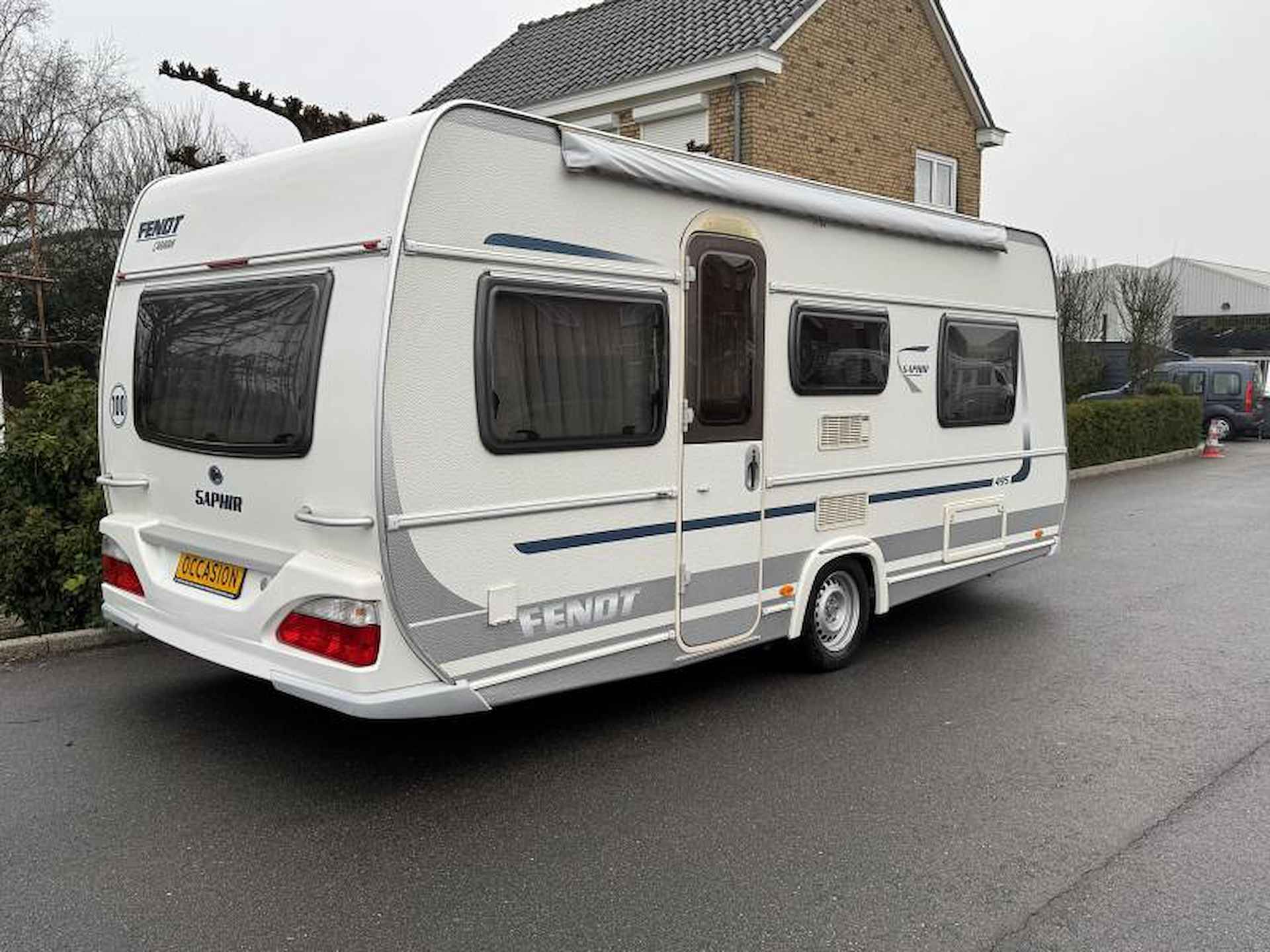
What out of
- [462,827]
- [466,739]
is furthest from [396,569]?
[466,739]

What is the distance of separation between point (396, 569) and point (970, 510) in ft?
14.4

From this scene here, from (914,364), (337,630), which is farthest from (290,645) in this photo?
(914,364)

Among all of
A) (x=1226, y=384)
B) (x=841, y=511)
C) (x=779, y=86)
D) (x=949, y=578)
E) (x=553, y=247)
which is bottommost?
(x=949, y=578)

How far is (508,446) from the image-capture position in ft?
14.1

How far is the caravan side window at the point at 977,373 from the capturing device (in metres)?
6.76


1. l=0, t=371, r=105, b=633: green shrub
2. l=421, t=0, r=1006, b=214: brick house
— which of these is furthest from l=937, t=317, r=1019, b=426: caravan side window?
l=421, t=0, r=1006, b=214: brick house

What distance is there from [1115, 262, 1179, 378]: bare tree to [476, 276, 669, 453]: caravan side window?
22702 millimetres

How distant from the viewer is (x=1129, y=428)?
18516mm

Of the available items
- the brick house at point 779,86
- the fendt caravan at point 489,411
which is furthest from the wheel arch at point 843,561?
the brick house at point 779,86

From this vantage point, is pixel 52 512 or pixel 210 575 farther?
pixel 52 512

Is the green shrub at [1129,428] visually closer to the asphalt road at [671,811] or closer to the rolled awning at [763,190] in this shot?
the rolled awning at [763,190]

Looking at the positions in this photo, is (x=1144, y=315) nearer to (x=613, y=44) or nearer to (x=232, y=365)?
(x=613, y=44)

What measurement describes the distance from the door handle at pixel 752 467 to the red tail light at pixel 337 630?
2.17m

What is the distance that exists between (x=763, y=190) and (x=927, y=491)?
2.33m
